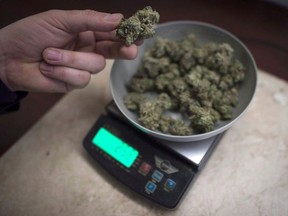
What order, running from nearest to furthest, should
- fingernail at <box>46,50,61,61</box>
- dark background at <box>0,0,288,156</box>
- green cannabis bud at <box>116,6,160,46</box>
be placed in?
green cannabis bud at <box>116,6,160,46</box>, fingernail at <box>46,50,61,61</box>, dark background at <box>0,0,288,156</box>

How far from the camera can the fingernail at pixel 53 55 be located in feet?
2.25

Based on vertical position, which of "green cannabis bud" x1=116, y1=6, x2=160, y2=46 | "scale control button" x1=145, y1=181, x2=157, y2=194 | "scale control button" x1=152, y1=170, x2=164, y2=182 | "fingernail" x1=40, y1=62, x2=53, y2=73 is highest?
"green cannabis bud" x1=116, y1=6, x2=160, y2=46

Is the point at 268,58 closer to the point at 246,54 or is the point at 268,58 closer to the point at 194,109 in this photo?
the point at 246,54

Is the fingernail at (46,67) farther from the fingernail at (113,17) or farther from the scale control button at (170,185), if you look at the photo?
the scale control button at (170,185)

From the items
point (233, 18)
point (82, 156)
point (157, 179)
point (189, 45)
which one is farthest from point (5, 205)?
point (233, 18)

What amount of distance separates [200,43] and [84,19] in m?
0.39

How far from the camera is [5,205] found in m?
0.78

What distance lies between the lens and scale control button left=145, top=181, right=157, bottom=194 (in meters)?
0.71

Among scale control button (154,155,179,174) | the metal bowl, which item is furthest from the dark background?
scale control button (154,155,179,174)

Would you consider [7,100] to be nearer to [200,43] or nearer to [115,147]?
[115,147]

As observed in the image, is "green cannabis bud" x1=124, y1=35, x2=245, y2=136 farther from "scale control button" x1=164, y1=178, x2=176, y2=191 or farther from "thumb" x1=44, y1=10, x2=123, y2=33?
"thumb" x1=44, y1=10, x2=123, y2=33

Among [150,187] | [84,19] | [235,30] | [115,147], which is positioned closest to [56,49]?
[84,19]

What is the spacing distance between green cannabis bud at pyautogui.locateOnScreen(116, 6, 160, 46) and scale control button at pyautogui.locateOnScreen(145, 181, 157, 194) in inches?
12.8

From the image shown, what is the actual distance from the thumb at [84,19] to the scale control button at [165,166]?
0.32 meters
